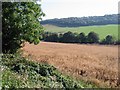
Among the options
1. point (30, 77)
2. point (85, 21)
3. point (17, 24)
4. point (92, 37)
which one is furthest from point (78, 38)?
point (30, 77)

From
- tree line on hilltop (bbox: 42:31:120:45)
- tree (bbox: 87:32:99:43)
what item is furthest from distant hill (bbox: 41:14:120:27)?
tree (bbox: 87:32:99:43)

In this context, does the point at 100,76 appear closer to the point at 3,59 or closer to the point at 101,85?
the point at 101,85

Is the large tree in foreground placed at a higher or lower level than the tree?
higher

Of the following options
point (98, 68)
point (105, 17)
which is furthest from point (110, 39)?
point (98, 68)

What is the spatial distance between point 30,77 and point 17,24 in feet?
26.9

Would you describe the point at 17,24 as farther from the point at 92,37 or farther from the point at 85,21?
the point at 85,21

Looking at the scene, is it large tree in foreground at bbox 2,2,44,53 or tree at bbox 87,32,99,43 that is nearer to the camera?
large tree in foreground at bbox 2,2,44,53

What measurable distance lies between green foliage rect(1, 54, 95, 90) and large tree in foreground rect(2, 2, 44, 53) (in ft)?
16.7

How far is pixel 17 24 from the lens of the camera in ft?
73.4

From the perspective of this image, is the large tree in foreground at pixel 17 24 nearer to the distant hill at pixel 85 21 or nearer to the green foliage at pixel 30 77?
the green foliage at pixel 30 77

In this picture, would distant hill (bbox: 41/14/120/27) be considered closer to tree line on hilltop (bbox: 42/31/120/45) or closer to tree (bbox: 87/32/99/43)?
tree line on hilltop (bbox: 42/31/120/45)

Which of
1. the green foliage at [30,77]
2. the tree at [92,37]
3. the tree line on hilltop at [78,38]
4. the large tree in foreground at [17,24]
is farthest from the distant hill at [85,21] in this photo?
the green foliage at [30,77]

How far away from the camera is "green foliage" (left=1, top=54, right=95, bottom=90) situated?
13.4 metres

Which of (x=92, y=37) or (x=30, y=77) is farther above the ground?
(x=30, y=77)
